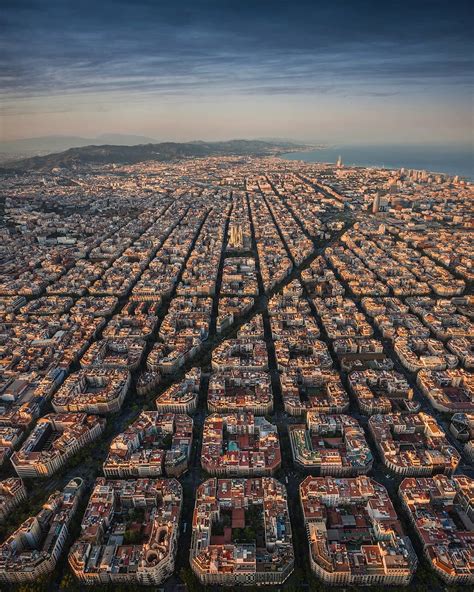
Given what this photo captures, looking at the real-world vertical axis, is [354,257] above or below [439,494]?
above

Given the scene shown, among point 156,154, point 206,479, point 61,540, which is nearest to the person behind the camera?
point 61,540

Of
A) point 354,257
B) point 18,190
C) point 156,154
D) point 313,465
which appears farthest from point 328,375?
point 156,154

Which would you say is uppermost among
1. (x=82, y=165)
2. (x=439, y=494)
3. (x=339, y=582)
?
(x=82, y=165)

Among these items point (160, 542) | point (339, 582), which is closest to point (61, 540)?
point (160, 542)

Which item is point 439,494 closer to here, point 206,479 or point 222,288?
point 206,479

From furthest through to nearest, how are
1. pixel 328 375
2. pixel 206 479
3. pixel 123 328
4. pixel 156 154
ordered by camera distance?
1. pixel 156 154
2. pixel 123 328
3. pixel 328 375
4. pixel 206 479

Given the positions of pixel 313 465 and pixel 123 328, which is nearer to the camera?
pixel 313 465

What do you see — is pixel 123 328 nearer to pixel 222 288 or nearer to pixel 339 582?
pixel 222 288
